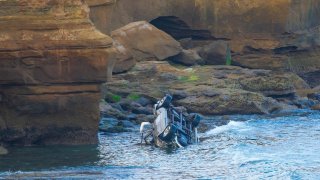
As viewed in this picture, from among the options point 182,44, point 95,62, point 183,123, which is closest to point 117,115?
point 183,123

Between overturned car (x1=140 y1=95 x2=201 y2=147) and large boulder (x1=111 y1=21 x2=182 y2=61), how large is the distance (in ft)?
29.5

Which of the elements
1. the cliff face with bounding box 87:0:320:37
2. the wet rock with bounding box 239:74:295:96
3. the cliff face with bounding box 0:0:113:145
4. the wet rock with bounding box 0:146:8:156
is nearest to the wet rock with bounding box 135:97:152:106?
the wet rock with bounding box 239:74:295:96

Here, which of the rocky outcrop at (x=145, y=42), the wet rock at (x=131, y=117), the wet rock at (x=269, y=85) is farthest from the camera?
the rocky outcrop at (x=145, y=42)

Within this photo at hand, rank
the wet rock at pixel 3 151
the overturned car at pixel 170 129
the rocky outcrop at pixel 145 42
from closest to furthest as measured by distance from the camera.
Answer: the wet rock at pixel 3 151
the overturned car at pixel 170 129
the rocky outcrop at pixel 145 42

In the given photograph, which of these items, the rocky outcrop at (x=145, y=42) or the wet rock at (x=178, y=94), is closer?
the wet rock at (x=178, y=94)

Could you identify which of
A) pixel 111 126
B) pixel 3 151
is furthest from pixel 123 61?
pixel 3 151

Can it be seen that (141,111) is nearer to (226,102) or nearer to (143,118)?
(143,118)

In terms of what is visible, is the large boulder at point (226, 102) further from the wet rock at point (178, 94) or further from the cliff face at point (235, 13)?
the cliff face at point (235, 13)

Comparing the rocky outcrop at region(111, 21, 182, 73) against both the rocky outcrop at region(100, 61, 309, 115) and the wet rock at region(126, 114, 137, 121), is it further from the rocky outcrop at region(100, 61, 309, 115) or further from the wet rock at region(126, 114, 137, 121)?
the wet rock at region(126, 114, 137, 121)

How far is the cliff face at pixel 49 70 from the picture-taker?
2194 centimetres

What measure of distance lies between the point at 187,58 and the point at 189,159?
45.0ft

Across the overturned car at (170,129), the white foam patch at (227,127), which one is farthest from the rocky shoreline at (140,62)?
the white foam patch at (227,127)

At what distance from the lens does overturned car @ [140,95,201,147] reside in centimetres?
2281

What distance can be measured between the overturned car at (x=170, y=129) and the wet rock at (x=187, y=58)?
31.2ft
